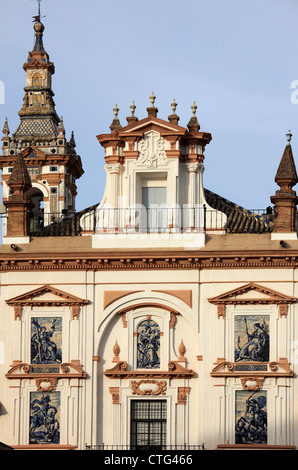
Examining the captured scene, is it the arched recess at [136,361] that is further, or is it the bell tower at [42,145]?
the bell tower at [42,145]

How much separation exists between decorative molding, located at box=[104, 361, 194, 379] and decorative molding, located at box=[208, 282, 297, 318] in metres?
2.38

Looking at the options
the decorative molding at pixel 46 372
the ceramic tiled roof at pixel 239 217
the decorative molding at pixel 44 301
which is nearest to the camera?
the decorative molding at pixel 46 372

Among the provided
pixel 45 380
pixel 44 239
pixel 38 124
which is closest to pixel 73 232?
pixel 44 239

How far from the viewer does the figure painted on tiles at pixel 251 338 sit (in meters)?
54.1

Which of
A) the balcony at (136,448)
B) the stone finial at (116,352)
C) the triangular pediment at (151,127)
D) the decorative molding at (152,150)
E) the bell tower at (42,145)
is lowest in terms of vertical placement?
the balcony at (136,448)

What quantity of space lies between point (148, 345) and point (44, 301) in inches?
163

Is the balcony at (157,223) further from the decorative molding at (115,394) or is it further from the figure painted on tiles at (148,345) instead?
the decorative molding at (115,394)

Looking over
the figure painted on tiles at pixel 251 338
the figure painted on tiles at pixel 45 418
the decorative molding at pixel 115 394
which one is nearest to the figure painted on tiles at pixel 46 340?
the figure painted on tiles at pixel 45 418

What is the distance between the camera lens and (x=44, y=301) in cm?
5512

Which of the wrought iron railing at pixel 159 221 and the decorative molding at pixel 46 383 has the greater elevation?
the wrought iron railing at pixel 159 221

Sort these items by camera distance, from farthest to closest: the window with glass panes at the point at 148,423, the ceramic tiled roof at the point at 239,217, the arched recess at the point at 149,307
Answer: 1. the ceramic tiled roof at the point at 239,217
2. the arched recess at the point at 149,307
3. the window with glass panes at the point at 148,423

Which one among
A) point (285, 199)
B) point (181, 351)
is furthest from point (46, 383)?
point (285, 199)

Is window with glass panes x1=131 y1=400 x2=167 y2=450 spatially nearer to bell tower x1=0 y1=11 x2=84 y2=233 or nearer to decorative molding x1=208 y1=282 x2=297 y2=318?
decorative molding x1=208 y1=282 x2=297 y2=318

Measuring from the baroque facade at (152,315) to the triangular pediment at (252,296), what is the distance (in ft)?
0.12
